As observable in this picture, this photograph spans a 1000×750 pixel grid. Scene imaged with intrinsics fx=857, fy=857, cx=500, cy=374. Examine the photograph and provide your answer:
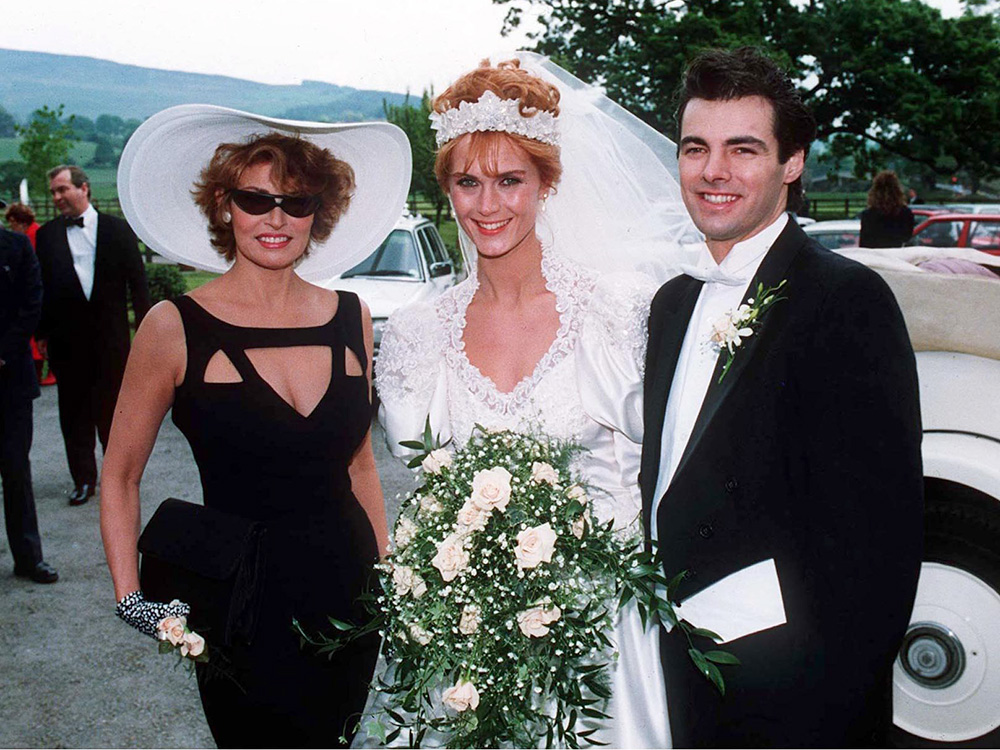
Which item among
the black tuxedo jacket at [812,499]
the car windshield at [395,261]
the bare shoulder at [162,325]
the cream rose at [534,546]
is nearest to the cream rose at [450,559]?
the cream rose at [534,546]

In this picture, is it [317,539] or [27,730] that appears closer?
[317,539]

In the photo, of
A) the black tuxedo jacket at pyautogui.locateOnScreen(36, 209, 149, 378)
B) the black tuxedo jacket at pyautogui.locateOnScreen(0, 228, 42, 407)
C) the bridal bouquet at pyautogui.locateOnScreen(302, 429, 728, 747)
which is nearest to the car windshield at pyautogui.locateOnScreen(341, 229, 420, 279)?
the black tuxedo jacket at pyautogui.locateOnScreen(36, 209, 149, 378)

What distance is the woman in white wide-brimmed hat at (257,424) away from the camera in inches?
88.0

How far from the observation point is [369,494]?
2.66 meters

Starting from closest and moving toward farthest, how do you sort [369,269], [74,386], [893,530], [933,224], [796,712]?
[893,530] < [796,712] < [74,386] < [369,269] < [933,224]

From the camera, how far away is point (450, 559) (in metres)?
1.81

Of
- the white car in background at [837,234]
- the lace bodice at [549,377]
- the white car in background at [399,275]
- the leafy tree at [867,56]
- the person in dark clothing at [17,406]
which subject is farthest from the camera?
the leafy tree at [867,56]

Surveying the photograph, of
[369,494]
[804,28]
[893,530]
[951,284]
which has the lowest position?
[369,494]

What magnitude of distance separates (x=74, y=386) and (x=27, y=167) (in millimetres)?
17407

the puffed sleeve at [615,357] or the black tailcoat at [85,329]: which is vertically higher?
the puffed sleeve at [615,357]

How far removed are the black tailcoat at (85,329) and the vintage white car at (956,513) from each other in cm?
580

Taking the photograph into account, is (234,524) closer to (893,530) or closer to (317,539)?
(317,539)

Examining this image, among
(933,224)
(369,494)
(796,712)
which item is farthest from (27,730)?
(933,224)

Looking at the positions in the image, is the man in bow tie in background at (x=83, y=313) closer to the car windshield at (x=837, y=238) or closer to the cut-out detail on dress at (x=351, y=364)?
the cut-out detail on dress at (x=351, y=364)
